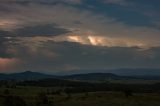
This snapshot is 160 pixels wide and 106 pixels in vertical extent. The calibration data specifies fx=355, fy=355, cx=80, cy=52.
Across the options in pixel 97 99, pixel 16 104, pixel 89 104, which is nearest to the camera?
pixel 16 104

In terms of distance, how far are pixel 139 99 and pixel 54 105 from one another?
94.8ft

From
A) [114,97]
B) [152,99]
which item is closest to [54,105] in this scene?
[114,97]

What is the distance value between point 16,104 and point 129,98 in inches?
1498

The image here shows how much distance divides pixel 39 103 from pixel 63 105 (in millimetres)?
7003

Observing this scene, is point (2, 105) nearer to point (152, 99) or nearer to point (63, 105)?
point (63, 105)

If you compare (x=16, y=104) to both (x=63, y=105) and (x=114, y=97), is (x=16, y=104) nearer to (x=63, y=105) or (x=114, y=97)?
(x=63, y=105)

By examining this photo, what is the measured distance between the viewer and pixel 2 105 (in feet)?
294

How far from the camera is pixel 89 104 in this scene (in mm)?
95625

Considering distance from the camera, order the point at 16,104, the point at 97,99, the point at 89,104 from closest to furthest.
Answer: the point at 16,104, the point at 89,104, the point at 97,99

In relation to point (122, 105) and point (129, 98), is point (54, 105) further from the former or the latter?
point (129, 98)

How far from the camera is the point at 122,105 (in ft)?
308

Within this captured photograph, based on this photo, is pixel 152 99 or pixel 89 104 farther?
pixel 152 99

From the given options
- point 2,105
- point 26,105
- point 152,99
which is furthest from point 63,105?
point 152,99

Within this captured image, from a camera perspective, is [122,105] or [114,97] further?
[114,97]
